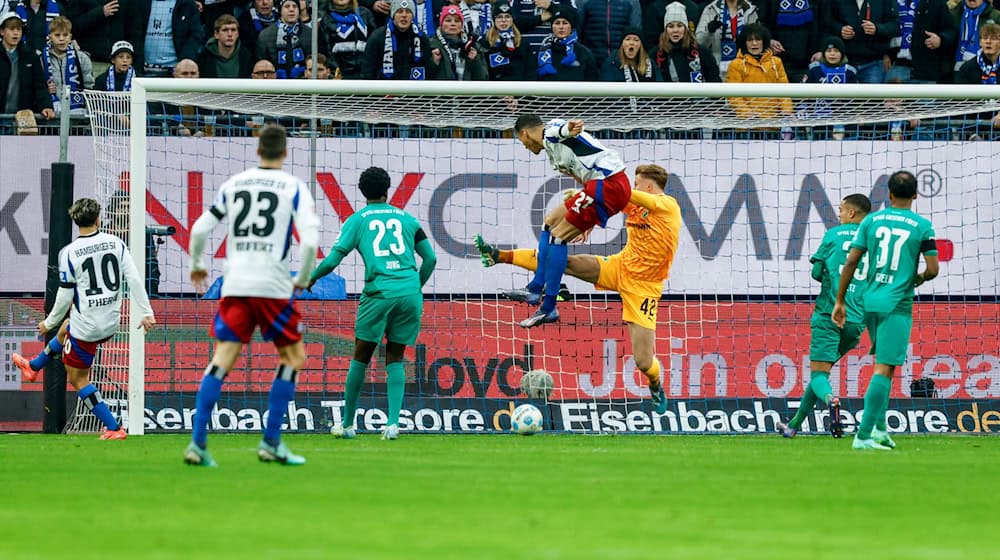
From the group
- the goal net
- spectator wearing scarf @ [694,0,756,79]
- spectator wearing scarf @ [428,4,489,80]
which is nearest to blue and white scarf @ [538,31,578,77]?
spectator wearing scarf @ [428,4,489,80]

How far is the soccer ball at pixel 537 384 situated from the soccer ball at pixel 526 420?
0.94 metres

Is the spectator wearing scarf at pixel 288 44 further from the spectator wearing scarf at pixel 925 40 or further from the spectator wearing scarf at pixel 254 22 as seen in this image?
the spectator wearing scarf at pixel 925 40

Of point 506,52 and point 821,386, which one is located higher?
point 506,52

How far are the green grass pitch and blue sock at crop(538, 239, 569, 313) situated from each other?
209 centimetres

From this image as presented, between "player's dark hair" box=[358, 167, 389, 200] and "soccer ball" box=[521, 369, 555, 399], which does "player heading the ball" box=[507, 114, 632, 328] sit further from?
"soccer ball" box=[521, 369, 555, 399]

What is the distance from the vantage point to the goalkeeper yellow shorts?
15.2 metres

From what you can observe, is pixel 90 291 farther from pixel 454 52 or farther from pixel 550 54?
pixel 550 54

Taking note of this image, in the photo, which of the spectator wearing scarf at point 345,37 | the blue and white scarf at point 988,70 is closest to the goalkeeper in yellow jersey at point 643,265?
the spectator wearing scarf at point 345,37

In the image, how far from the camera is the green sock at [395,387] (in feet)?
46.5

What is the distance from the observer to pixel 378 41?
1889cm

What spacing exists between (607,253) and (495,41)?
131 inches

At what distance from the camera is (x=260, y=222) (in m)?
9.88

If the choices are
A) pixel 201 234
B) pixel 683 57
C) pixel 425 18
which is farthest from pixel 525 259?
pixel 425 18

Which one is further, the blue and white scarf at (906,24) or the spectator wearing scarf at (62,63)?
the blue and white scarf at (906,24)
